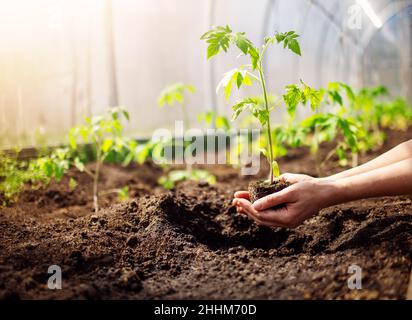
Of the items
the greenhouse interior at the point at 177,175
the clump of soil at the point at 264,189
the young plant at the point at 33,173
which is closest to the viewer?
the greenhouse interior at the point at 177,175

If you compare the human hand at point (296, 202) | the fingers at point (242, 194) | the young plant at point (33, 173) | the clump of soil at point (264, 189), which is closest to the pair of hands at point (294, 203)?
the human hand at point (296, 202)

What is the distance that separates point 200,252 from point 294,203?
51 centimetres

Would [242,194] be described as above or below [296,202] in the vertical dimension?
A: above

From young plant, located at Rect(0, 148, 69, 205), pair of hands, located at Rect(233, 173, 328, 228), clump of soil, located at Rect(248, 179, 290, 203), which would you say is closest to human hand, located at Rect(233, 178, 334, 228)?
pair of hands, located at Rect(233, 173, 328, 228)

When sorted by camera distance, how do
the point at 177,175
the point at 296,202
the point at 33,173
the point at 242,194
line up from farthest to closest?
1. the point at 177,175
2. the point at 33,173
3. the point at 242,194
4. the point at 296,202

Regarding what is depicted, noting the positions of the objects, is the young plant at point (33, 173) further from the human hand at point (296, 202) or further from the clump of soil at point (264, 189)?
the human hand at point (296, 202)

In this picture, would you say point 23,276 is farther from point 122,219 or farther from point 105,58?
point 105,58

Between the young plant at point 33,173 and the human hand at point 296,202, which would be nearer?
the human hand at point 296,202

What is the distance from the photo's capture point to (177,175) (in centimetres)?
420

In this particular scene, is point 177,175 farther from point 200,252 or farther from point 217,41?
point 217,41

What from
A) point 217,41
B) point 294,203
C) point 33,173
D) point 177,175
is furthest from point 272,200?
point 177,175

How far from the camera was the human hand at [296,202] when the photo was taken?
1903 mm

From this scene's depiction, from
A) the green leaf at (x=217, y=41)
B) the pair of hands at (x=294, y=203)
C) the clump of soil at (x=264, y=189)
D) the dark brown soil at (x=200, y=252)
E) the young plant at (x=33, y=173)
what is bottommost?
the dark brown soil at (x=200, y=252)

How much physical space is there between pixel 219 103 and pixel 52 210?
4.16 m
